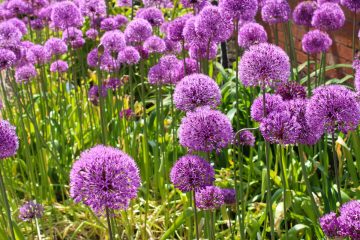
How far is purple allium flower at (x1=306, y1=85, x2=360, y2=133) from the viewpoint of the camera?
1.98m

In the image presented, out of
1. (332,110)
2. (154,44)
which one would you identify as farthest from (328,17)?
(332,110)

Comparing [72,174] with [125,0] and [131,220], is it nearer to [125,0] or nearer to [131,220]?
[131,220]

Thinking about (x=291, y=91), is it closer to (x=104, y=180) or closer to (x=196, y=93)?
(x=196, y=93)

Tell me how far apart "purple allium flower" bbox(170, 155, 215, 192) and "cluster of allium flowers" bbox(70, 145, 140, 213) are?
0.30 meters

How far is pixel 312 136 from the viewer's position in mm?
2078

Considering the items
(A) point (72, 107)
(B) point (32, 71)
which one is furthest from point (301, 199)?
(A) point (72, 107)

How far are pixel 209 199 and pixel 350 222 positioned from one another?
26.3 inches

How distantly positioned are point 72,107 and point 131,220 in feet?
6.58

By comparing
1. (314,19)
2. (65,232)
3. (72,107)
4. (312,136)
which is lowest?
(65,232)

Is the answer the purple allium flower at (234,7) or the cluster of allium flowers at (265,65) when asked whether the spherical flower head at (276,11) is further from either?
the cluster of allium flowers at (265,65)

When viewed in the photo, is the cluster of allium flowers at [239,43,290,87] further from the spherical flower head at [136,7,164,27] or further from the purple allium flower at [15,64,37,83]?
the purple allium flower at [15,64,37,83]

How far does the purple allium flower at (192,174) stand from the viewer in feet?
6.79

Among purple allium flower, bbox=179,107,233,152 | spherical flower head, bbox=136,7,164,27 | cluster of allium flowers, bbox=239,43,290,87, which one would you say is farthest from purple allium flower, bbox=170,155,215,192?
spherical flower head, bbox=136,7,164,27

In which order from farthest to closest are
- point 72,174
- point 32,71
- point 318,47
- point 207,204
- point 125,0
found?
point 125,0 → point 32,71 → point 318,47 → point 207,204 → point 72,174
